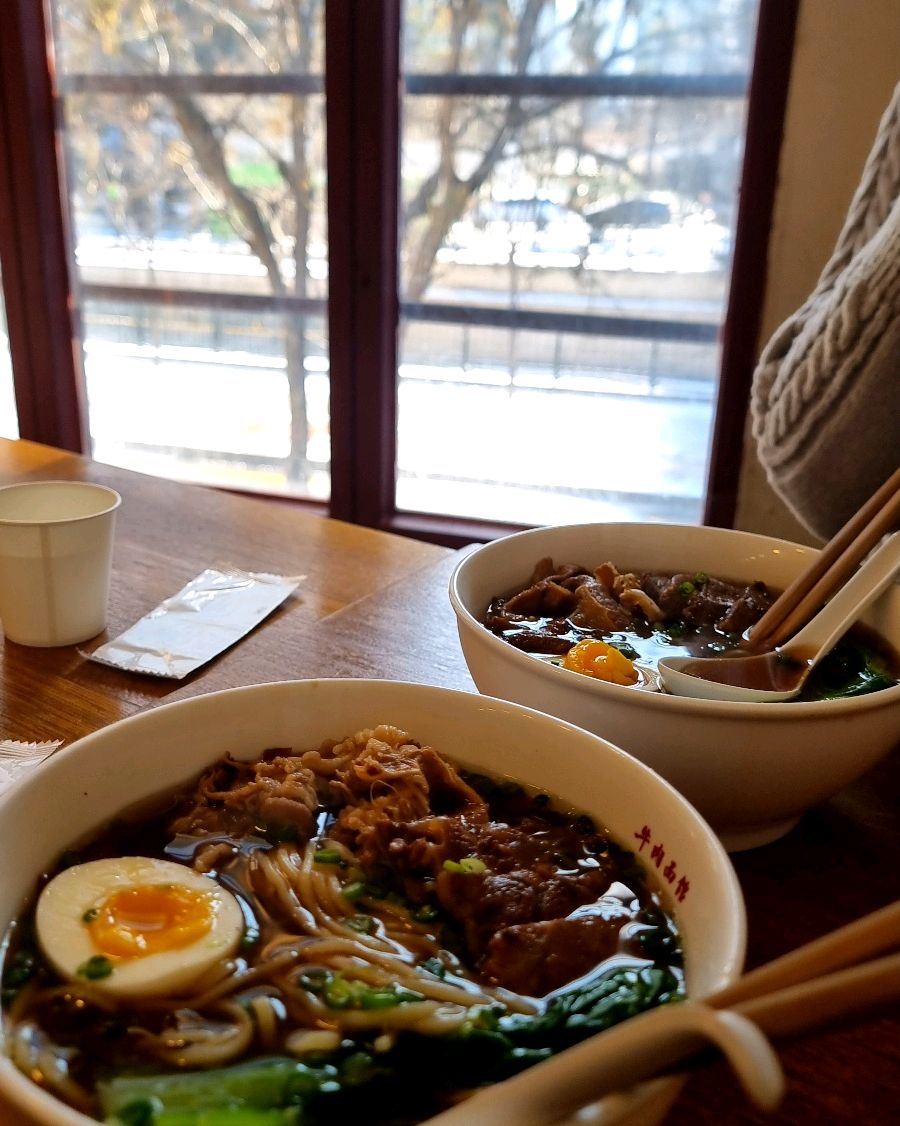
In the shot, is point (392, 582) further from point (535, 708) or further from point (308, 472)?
→ point (308, 472)

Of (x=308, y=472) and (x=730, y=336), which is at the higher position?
(x=730, y=336)

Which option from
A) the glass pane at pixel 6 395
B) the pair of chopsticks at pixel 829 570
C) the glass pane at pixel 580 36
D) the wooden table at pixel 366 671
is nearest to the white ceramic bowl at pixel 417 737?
the wooden table at pixel 366 671

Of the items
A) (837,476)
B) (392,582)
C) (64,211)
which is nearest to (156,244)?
(64,211)

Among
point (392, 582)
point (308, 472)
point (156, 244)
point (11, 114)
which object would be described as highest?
point (11, 114)

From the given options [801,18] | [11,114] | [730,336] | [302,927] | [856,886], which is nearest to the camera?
[302,927]

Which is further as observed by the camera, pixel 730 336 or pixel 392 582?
pixel 730 336

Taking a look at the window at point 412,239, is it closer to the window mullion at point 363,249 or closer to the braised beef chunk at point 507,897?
the window mullion at point 363,249

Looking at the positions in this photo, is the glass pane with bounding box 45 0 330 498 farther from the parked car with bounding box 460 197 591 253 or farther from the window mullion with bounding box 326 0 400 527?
the parked car with bounding box 460 197 591 253
